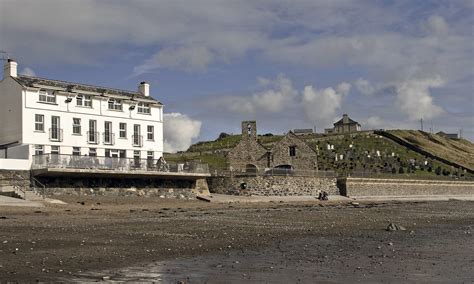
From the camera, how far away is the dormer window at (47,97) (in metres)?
46.8

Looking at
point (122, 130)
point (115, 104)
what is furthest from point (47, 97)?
point (122, 130)

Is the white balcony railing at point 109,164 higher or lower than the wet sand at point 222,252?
higher

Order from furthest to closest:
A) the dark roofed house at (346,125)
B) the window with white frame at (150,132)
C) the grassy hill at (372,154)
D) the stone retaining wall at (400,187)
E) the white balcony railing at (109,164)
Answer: the dark roofed house at (346,125) < the grassy hill at (372,154) < the stone retaining wall at (400,187) < the window with white frame at (150,132) < the white balcony railing at (109,164)

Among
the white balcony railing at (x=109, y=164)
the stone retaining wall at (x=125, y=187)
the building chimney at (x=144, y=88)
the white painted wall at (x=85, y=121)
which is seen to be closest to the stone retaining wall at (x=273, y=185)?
the stone retaining wall at (x=125, y=187)

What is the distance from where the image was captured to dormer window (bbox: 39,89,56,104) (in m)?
46.8

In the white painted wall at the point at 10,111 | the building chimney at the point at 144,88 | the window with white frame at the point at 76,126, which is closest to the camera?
the white painted wall at the point at 10,111

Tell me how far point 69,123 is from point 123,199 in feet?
28.0

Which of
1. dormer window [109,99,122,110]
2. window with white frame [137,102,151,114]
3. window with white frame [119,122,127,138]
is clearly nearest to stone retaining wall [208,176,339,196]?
window with white frame [137,102,151,114]

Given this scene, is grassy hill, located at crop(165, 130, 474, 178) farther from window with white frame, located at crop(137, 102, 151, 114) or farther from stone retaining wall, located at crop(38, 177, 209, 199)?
stone retaining wall, located at crop(38, 177, 209, 199)

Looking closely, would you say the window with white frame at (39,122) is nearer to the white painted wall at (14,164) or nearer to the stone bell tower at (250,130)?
the white painted wall at (14,164)

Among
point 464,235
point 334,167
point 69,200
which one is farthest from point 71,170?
point 334,167

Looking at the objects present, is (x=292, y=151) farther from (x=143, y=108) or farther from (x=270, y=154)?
(x=143, y=108)

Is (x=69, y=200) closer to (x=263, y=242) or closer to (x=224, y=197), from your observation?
(x=224, y=197)

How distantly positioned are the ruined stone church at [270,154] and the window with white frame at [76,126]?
2348cm
